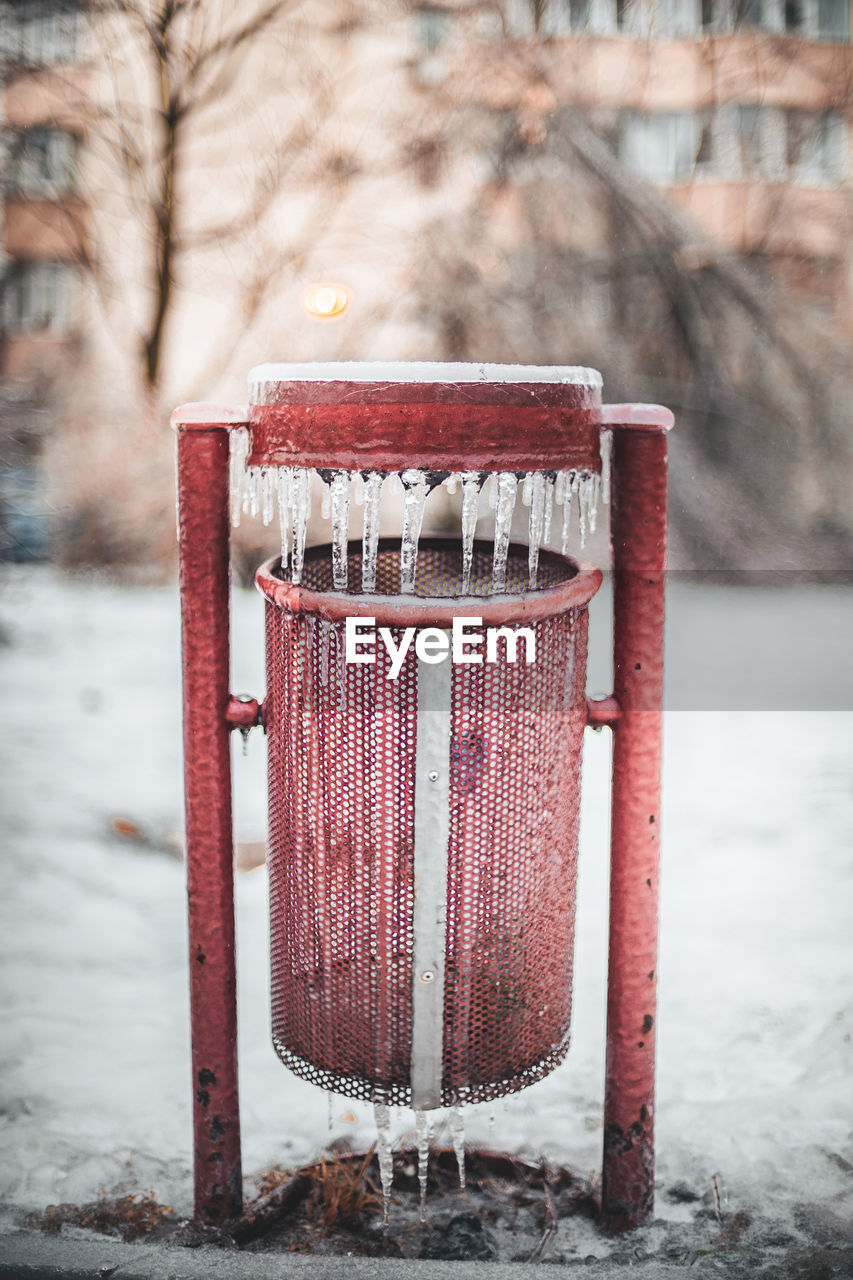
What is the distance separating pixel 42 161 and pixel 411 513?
27.2 ft

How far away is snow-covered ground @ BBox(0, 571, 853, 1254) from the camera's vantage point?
232 centimetres

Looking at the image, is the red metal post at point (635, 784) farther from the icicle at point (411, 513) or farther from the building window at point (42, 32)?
the building window at point (42, 32)

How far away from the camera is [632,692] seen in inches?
74.0

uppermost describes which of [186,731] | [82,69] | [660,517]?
[82,69]

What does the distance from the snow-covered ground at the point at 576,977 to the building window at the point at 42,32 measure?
5.53 metres

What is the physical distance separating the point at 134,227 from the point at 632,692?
7942 millimetres

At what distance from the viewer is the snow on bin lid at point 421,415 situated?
1.59 metres

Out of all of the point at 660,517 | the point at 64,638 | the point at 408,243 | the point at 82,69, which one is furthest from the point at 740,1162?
the point at 82,69

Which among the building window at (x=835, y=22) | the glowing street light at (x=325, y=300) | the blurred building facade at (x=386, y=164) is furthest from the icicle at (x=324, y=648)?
the building window at (x=835, y=22)

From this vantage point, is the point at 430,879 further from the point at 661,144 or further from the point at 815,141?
the point at 815,141

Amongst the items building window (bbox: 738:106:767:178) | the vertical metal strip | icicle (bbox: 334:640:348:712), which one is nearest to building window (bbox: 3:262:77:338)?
building window (bbox: 738:106:767:178)

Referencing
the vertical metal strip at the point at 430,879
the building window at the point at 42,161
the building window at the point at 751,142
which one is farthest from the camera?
the building window at the point at 751,142

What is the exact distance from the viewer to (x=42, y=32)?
8.46 m

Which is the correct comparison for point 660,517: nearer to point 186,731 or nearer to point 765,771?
point 186,731
